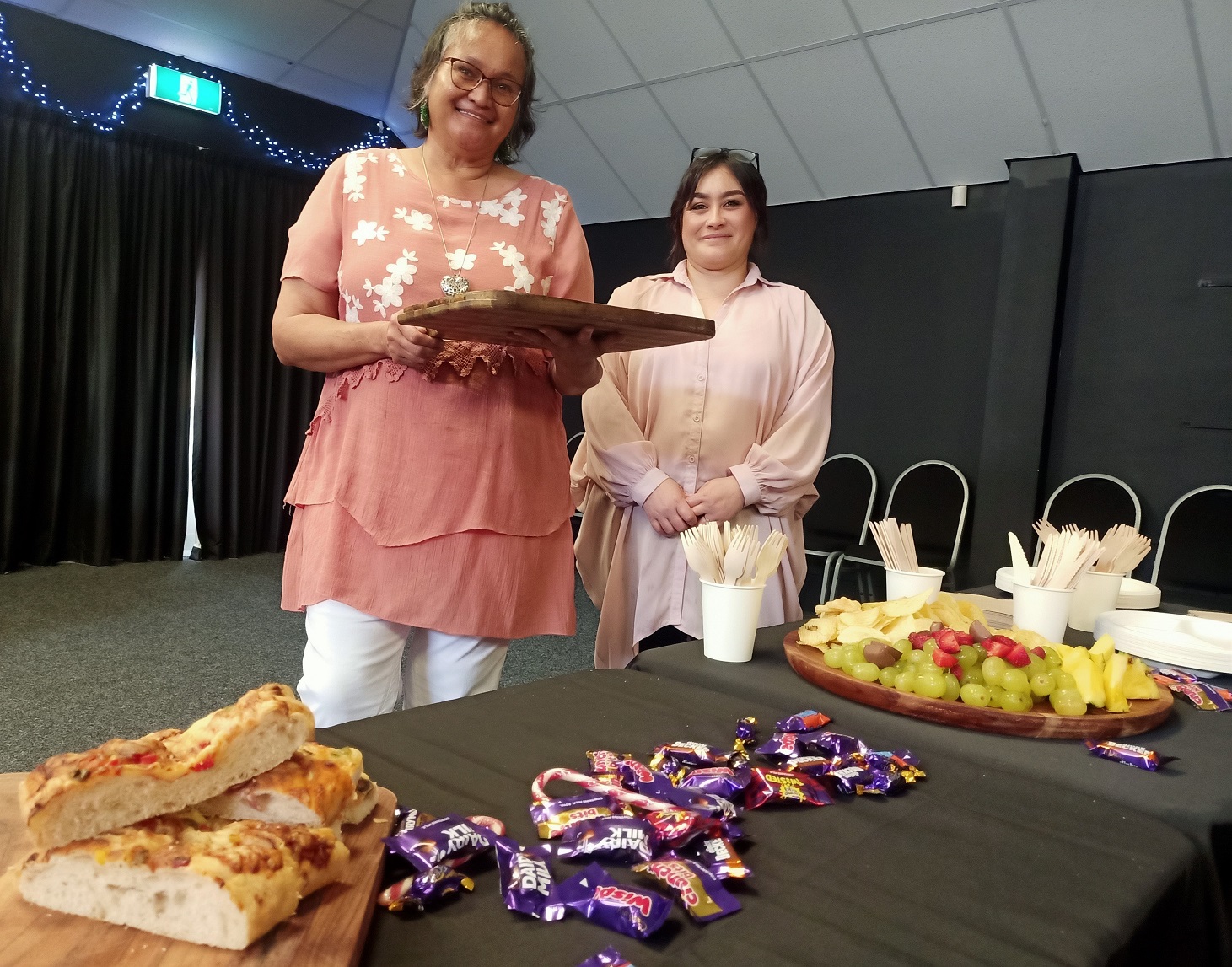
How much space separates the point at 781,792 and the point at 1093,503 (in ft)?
12.8

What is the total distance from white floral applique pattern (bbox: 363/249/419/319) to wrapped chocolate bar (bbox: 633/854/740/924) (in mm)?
885

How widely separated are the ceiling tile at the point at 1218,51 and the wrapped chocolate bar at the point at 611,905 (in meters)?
3.74

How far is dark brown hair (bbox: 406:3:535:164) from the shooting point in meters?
1.27

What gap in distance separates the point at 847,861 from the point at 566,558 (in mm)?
771

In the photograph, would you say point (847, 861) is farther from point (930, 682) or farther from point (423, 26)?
point (423, 26)

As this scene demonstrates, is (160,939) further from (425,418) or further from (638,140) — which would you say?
(638,140)

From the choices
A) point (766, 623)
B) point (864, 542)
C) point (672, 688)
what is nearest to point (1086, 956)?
point (672, 688)

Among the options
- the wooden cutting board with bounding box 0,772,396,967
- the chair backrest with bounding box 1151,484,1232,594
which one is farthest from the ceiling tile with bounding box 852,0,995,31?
the wooden cutting board with bounding box 0,772,396,967

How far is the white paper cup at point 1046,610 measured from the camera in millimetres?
1375

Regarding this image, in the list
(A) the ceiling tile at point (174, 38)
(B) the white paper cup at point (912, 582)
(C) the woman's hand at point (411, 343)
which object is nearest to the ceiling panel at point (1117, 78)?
(B) the white paper cup at point (912, 582)

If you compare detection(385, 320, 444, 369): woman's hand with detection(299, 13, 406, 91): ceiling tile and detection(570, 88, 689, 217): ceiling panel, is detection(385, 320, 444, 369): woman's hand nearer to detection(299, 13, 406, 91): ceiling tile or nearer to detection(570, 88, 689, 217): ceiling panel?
detection(570, 88, 689, 217): ceiling panel

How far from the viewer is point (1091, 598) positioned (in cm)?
167

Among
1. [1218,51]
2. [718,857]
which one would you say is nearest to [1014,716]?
[718,857]

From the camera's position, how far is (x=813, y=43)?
13.0 ft
